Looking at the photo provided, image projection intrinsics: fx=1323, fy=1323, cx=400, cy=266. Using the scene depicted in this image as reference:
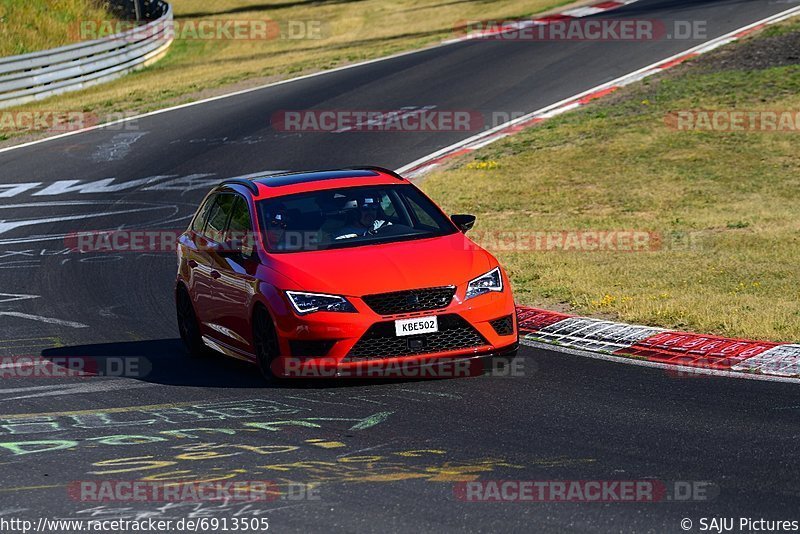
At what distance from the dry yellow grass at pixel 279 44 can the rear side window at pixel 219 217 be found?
1707cm

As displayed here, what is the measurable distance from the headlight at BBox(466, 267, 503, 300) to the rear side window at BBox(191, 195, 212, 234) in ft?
10.7

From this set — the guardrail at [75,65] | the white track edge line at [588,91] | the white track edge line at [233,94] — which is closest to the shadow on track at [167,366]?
the white track edge line at [588,91]

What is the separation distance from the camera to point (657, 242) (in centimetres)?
1672

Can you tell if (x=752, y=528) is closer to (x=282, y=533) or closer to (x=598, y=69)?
(x=282, y=533)

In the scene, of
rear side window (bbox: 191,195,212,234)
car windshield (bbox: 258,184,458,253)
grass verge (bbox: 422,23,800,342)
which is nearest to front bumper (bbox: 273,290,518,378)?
car windshield (bbox: 258,184,458,253)

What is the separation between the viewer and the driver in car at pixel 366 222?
11.1 m

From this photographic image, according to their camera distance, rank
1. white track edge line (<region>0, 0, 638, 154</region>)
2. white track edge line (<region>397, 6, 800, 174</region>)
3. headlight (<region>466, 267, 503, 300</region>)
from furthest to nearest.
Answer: white track edge line (<region>0, 0, 638, 154</region>)
white track edge line (<region>397, 6, 800, 174</region>)
headlight (<region>466, 267, 503, 300</region>)

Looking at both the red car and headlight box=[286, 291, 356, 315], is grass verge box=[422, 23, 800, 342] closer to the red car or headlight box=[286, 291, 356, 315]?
the red car

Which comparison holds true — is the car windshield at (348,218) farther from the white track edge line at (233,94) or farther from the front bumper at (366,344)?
the white track edge line at (233,94)

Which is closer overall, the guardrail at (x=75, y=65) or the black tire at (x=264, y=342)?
the black tire at (x=264, y=342)

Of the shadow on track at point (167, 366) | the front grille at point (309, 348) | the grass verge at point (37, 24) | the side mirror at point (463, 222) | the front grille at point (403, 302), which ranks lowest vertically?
the shadow on track at point (167, 366)

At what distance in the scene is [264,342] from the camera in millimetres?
10508

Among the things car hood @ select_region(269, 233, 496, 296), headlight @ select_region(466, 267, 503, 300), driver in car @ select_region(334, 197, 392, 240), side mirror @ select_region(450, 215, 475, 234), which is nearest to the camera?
car hood @ select_region(269, 233, 496, 296)

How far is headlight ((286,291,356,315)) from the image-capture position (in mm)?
10031
